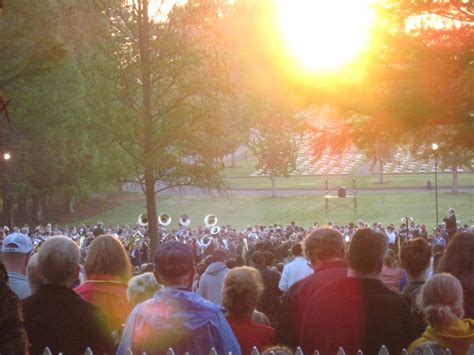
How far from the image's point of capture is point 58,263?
5.64 metres

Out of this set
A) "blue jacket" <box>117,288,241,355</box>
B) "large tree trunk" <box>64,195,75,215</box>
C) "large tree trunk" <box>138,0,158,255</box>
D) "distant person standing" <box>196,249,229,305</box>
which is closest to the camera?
"blue jacket" <box>117,288,241,355</box>

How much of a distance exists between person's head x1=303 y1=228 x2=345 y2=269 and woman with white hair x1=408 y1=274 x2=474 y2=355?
1.39 meters

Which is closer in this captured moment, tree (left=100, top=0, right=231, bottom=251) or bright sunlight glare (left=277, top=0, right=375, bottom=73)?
bright sunlight glare (left=277, top=0, right=375, bottom=73)

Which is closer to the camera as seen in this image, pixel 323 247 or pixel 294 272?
pixel 323 247

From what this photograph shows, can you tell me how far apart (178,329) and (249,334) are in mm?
702

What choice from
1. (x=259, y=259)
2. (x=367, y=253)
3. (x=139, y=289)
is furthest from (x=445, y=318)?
(x=259, y=259)

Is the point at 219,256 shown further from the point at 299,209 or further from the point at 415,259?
the point at 299,209

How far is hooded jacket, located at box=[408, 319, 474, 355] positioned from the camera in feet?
16.5

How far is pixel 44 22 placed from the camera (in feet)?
80.6

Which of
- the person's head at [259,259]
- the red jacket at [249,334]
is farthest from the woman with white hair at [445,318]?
the person's head at [259,259]

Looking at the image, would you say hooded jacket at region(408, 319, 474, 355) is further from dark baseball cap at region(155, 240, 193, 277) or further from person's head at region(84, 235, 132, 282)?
person's head at region(84, 235, 132, 282)

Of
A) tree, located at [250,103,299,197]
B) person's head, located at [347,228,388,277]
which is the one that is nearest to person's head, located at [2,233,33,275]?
person's head, located at [347,228,388,277]

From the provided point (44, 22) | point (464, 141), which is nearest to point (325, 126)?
point (464, 141)

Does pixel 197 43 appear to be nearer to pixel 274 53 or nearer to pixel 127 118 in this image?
pixel 127 118
